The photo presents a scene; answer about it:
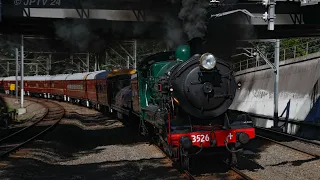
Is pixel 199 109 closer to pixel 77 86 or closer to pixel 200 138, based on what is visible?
pixel 200 138

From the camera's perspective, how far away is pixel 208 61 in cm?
767

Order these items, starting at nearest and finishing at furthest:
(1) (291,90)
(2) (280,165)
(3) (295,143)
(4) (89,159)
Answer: (2) (280,165) → (4) (89,159) → (3) (295,143) → (1) (291,90)

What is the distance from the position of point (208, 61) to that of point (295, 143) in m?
7.10

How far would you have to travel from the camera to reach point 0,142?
1346cm

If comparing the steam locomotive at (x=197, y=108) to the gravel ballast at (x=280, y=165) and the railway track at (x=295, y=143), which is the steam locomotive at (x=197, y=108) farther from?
the railway track at (x=295, y=143)

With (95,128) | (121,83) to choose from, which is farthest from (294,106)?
(95,128)

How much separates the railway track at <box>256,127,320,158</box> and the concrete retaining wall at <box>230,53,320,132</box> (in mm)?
2343

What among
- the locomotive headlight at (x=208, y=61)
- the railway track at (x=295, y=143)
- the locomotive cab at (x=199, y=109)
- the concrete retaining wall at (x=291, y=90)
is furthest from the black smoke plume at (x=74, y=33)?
the concrete retaining wall at (x=291, y=90)

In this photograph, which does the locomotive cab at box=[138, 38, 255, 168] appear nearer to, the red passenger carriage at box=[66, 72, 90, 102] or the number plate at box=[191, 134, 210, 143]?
the number plate at box=[191, 134, 210, 143]

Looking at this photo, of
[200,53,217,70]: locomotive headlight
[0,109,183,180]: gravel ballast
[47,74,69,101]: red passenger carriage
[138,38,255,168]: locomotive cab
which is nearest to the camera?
[200,53,217,70]: locomotive headlight

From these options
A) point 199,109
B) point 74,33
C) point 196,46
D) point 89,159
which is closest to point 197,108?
point 199,109

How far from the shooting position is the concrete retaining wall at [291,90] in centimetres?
1908

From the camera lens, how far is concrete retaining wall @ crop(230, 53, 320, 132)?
62.6ft

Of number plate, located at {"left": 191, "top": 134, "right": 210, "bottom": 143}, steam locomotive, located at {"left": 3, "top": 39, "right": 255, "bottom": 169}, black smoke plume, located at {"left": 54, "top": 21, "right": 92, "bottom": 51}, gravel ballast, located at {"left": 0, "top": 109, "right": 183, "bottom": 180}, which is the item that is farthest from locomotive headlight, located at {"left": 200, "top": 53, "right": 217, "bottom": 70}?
black smoke plume, located at {"left": 54, "top": 21, "right": 92, "bottom": 51}
